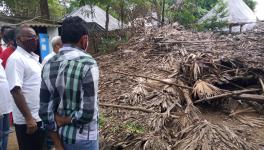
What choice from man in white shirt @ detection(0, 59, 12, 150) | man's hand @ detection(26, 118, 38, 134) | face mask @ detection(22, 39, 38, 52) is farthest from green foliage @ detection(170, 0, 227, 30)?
man's hand @ detection(26, 118, 38, 134)

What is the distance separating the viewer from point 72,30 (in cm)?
221

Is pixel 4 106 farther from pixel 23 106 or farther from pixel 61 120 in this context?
pixel 61 120

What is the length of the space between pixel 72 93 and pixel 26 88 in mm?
1165

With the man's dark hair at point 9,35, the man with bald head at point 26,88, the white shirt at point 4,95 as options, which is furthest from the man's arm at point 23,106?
the man's dark hair at point 9,35

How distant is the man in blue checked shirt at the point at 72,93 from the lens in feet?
7.05

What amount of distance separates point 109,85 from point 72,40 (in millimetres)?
4548

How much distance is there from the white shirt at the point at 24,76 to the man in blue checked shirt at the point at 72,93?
863 millimetres

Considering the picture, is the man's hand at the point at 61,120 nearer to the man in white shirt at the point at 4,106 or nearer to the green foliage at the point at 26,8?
the man in white shirt at the point at 4,106

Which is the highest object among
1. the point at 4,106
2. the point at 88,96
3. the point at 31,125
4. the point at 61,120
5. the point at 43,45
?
the point at 43,45


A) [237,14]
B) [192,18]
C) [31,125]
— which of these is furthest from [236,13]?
[31,125]

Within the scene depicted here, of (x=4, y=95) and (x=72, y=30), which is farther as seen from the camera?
(x=4, y=95)

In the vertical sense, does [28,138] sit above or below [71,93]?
below

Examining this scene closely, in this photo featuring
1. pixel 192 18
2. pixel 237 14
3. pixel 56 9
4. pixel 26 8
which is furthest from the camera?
pixel 56 9

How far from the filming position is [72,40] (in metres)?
2.24
